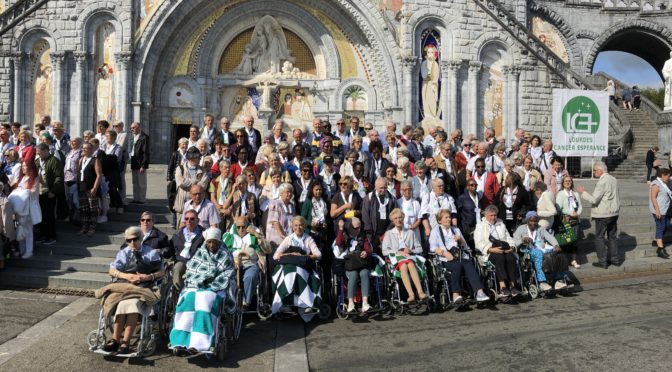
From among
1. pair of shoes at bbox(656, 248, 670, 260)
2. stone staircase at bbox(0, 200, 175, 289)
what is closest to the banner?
pair of shoes at bbox(656, 248, 670, 260)

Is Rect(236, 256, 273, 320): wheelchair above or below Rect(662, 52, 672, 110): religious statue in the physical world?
below

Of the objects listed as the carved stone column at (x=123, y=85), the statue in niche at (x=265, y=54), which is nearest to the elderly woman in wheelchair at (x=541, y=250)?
the statue in niche at (x=265, y=54)

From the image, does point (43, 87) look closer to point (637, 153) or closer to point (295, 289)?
point (295, 289)

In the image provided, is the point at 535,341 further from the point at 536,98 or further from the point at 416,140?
the point at 536,98

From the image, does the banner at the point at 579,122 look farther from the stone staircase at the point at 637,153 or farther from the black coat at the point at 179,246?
the black coat at the point at 179,246

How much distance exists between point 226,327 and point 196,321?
1.85ft

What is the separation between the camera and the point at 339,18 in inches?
822

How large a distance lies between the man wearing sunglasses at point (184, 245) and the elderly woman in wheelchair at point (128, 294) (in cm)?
42

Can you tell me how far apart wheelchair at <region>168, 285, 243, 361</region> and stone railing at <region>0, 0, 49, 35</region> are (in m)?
16.5

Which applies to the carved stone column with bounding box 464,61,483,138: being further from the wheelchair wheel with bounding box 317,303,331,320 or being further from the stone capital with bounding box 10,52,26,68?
the stone capital with bounding box 10,52,26,68

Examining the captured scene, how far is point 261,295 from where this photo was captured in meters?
7.80

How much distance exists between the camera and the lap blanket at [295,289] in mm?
7586

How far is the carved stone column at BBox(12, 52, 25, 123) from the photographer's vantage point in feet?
62.5

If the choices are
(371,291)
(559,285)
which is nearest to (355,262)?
(371,291)
